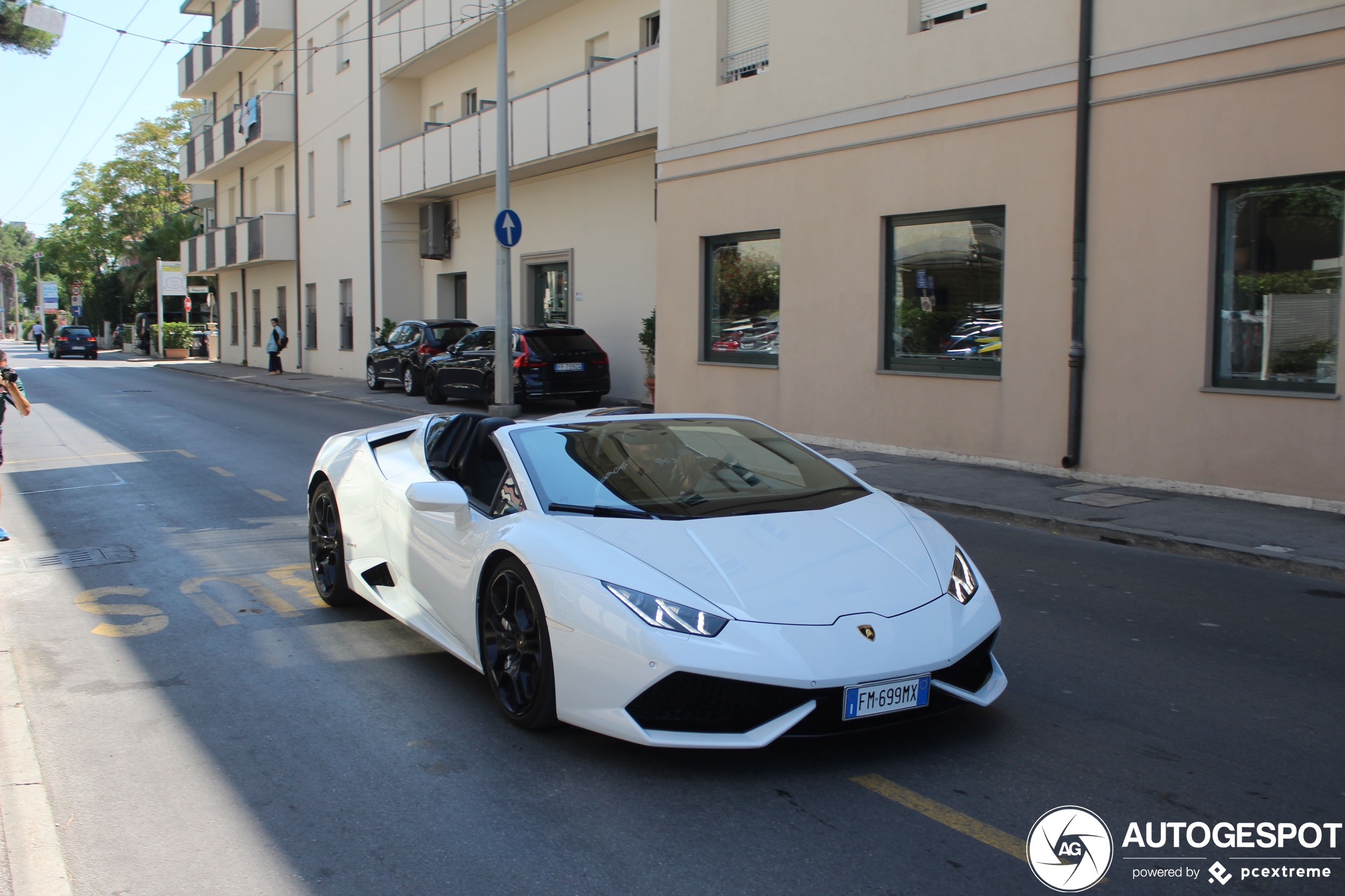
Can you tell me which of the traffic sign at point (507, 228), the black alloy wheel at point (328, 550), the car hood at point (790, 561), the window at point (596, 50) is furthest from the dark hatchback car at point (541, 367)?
the car hood at point (790, 561)

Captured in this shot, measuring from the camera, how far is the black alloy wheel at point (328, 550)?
649 cm

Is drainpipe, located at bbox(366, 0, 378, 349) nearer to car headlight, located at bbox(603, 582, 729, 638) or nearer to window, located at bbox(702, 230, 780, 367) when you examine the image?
window, located at bbox(702, 230, 780, 367)

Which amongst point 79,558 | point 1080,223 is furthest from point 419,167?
point 79,558

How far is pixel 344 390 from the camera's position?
92.7ft

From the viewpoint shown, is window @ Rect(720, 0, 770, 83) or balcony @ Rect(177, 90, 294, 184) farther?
balcony @ Rect(177, 90, 294, 184)

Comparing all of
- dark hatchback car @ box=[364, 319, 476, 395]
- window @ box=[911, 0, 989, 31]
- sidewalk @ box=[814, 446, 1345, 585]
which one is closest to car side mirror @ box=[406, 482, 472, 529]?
sidewalk @ box=[814, 446, 1345, 585]

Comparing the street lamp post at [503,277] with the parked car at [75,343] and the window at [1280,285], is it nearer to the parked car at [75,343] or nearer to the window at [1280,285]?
the window at [1280,285]

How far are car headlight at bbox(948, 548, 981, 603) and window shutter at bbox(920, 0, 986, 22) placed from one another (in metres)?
9.81

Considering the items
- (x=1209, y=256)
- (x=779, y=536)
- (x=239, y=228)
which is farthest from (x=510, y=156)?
(x=239, y=228)

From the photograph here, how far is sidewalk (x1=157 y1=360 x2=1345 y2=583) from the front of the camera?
802 cm

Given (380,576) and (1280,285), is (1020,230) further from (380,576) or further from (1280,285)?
(380,576)

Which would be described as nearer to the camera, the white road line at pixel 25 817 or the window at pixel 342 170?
the white road line at pixel 25 817

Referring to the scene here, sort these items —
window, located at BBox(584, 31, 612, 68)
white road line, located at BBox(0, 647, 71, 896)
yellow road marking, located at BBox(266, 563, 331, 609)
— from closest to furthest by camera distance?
1. white road line, located at BBox(0, 647, 71, 896)
2. yellow road marking, located at BBox(266, 563, 331, 609)
3. window, located at BBox(584, 31, 612, 68)

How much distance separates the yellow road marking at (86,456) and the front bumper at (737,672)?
11751 mm
